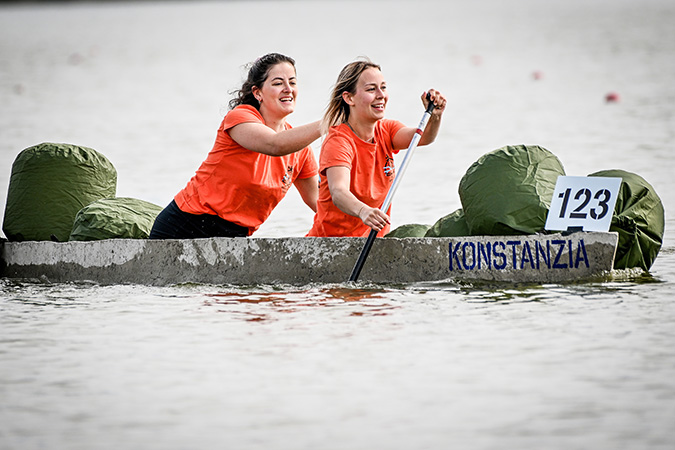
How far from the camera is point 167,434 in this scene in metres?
5.33

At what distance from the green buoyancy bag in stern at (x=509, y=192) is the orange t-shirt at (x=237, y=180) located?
121 centimetres

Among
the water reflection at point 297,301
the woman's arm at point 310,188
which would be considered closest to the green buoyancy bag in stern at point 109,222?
the water reflection at point 297,301

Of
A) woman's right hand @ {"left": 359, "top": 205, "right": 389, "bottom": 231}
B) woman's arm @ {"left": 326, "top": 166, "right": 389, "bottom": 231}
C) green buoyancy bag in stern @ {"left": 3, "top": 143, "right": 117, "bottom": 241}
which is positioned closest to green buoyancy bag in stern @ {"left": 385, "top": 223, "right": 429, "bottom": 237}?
woman's arm @ {"left": 326, "top": 166, "right": 389, "bottom": 231}

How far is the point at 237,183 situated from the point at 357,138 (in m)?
0.83

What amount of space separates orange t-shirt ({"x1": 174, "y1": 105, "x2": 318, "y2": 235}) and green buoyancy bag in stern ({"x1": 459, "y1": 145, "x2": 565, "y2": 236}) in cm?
121

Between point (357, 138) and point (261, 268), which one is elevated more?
point (357, 138)

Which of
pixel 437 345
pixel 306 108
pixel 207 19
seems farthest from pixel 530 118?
pixel 207 19

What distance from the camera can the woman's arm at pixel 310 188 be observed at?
8.51 m

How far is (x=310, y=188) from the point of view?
28.0ft

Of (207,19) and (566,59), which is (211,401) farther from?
(207,19)

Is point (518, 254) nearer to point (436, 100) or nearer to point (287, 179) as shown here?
point (436, 100)

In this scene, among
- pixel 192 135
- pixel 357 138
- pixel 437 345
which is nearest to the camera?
pixel 437 345

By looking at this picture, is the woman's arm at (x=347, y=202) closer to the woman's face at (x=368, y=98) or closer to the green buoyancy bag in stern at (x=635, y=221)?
the woman's face at (x=368, y=98)

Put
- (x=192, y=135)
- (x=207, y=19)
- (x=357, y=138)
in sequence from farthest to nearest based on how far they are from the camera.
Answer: (x=207, y=19) → (x=192, y=135) → (x=357, y=138)
